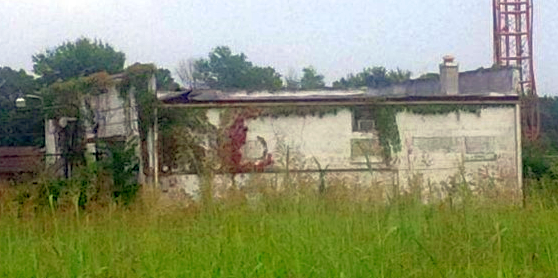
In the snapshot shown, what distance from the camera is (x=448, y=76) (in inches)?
1403

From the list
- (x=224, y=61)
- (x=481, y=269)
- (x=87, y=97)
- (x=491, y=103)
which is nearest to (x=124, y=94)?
(x=87, y=97)

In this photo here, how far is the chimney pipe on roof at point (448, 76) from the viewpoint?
35.5 metres

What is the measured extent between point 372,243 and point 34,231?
2.81 meters

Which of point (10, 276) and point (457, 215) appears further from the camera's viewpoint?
point (457, 215)

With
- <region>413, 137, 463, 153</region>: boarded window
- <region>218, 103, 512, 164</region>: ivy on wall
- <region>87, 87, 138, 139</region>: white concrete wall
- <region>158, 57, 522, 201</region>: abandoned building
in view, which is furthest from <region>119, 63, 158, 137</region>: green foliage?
<region>413, 137, 463, 153</region>: boarded window

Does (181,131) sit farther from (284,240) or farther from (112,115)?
(284,240)

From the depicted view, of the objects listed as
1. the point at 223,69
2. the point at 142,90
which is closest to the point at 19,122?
the point at 142,90

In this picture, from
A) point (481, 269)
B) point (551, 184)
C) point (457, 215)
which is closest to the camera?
point (481, 269)

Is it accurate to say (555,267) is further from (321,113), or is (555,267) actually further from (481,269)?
(321,113)

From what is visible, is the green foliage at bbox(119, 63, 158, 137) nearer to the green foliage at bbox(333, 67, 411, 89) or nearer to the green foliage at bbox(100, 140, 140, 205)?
the green foliage at bbox(100, 140, 140, 205)

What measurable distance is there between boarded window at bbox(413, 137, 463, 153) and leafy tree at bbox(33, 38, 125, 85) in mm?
32640

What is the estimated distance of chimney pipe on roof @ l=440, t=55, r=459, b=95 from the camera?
116 feet

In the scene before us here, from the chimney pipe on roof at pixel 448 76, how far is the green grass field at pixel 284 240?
27781 mm

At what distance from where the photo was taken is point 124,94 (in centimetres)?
2820
